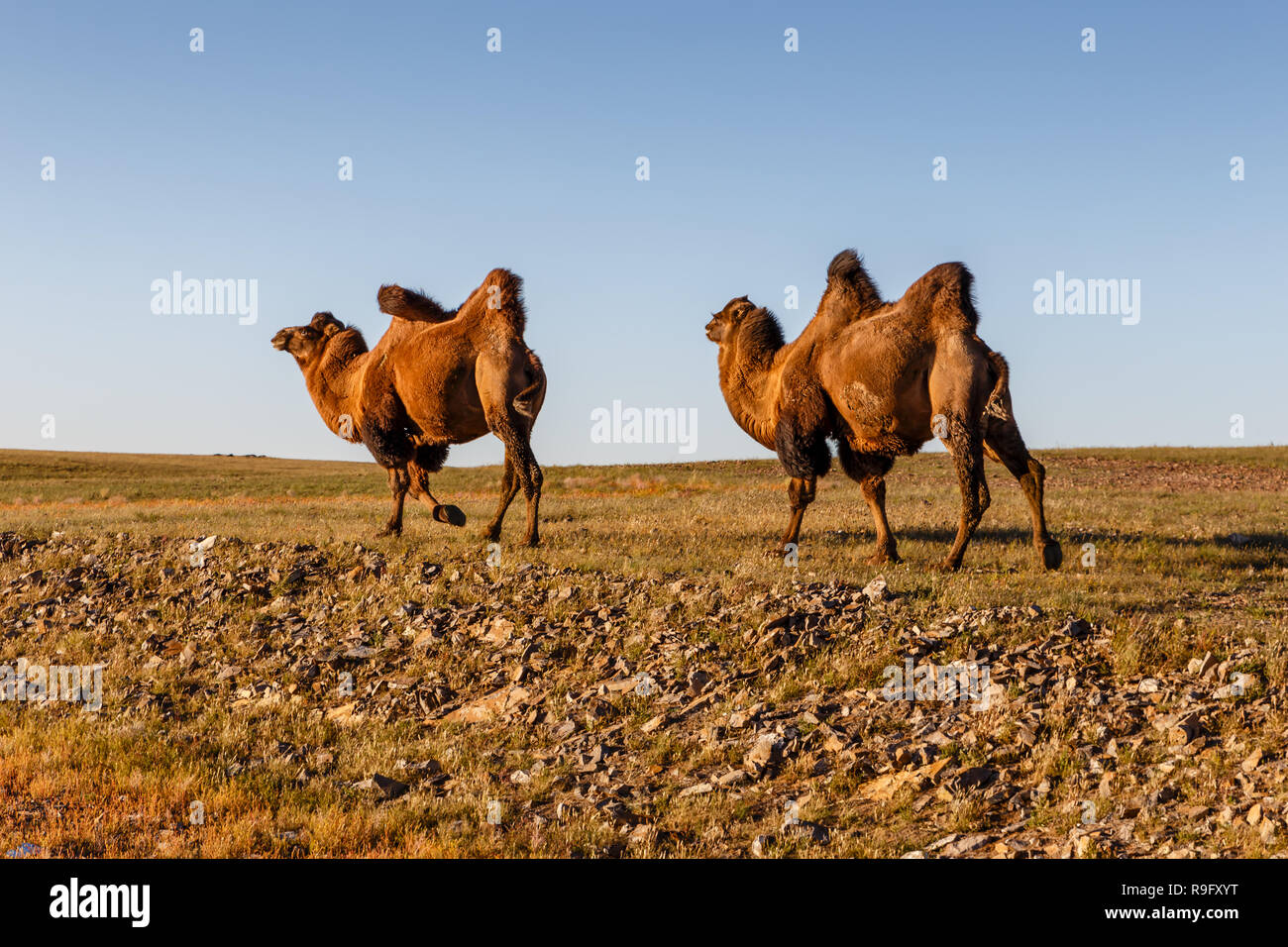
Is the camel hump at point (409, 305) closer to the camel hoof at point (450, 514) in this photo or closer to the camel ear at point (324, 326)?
the camel ear at point (324, 326)

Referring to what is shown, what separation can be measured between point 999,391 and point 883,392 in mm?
1311

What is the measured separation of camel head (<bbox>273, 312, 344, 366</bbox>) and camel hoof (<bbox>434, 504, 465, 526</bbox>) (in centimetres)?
453

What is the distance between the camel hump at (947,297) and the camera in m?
11.6

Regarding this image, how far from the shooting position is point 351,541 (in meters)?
14.4

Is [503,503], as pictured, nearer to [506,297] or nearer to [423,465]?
[423,465]

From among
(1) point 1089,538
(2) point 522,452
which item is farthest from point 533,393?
(1) point 1089,538

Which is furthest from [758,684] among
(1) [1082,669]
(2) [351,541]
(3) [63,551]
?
(3) [63,551]

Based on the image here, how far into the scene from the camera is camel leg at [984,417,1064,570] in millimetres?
11758

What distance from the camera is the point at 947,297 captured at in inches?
461

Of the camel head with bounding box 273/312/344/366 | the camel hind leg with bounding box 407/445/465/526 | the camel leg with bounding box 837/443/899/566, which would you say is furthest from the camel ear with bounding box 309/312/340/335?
the camel leg with bounding box 837/443/899/566

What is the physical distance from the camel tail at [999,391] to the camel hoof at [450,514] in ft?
22.5
